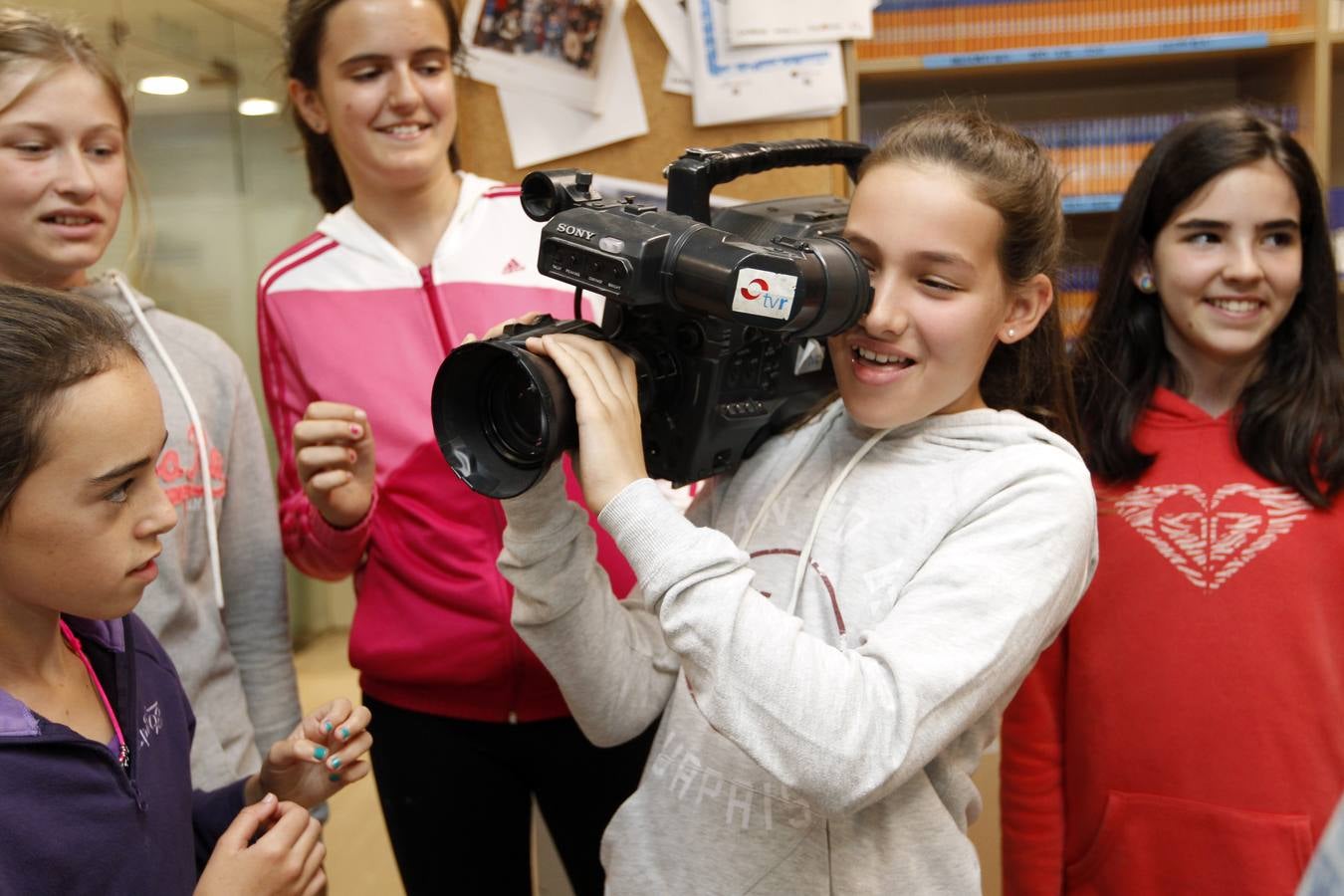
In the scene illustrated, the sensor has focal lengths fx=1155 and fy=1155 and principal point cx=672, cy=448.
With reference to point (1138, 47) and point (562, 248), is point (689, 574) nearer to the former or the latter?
point (562, 248)

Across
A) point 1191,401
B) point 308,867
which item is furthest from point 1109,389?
point 308,867

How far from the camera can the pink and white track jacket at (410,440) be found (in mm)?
1315

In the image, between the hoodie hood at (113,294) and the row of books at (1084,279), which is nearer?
the hoodie hood at (113,294)

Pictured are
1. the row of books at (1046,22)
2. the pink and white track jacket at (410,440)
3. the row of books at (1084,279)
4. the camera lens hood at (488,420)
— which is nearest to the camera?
the camera lens hood at (488,420)

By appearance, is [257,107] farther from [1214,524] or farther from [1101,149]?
[1214,524]

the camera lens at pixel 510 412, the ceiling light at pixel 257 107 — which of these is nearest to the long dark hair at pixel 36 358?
the camera lens at pixel 510 412

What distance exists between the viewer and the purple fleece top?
0.82 m

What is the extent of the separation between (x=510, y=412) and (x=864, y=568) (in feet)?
1.07

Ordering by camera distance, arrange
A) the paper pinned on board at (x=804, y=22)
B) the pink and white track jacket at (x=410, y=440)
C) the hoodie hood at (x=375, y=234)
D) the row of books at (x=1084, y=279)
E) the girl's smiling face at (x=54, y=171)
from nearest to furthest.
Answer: the girl's smiling face at (x=54, y=171) < the pink and white track jacket at (x=410, y=440) < the hoodie hood at (x=375, y=234) < the paper pinned on board at (x=804, y=22) < the row of books at (x=1084, y=279)

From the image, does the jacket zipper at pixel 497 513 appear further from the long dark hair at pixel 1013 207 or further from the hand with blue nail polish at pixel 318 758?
the long dark hair at pixel 1013 207

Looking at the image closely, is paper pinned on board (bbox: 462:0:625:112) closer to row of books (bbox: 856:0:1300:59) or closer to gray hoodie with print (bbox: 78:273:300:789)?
row of books (bbox: 856:0:1300:59)

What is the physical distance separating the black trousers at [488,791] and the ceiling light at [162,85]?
2.17 m

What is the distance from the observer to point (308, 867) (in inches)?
38.3

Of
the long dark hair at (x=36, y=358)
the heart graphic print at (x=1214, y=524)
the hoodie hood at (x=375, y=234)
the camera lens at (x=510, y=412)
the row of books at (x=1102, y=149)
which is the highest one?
the row of books at (x=1102, y=149)
